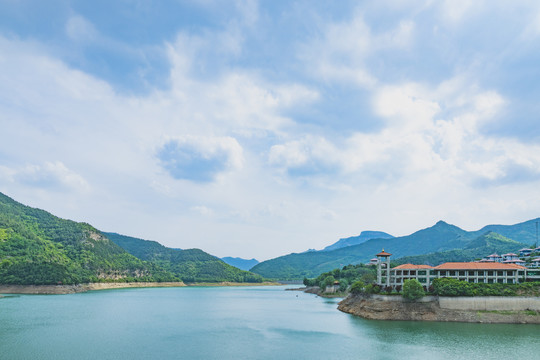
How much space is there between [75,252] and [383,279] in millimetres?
132507

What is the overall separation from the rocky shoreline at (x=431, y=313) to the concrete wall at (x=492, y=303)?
0.48 metres

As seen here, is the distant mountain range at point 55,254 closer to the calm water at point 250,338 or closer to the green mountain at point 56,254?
the green mountain at point 56,254

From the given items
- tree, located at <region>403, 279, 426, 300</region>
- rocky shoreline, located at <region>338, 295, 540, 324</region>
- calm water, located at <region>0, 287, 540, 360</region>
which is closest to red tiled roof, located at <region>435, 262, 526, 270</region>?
rocky shoreline, located at <region>338, 295, 540, 324</region>

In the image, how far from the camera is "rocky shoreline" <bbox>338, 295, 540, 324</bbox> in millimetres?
55875

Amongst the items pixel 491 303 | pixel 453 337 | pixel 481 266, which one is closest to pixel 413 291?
pixel 491 303

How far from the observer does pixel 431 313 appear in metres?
58.2

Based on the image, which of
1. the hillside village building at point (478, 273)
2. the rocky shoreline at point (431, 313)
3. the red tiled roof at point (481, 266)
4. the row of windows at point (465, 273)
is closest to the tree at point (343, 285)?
the hillside village building at point (478, 273)

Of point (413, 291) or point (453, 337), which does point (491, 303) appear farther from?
point (453, 337)

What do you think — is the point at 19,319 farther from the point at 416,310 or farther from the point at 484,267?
the point at 484,267

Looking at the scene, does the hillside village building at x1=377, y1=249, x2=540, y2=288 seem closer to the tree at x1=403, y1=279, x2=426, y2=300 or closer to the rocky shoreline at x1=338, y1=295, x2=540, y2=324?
the rocky shoreline at x1=338, y1=295, x2=540, y2=324

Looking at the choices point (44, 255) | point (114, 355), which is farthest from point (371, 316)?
point (44, 255)

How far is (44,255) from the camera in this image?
141375mm

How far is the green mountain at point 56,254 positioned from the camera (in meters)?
120

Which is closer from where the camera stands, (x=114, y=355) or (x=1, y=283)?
(x=114, y=355)
